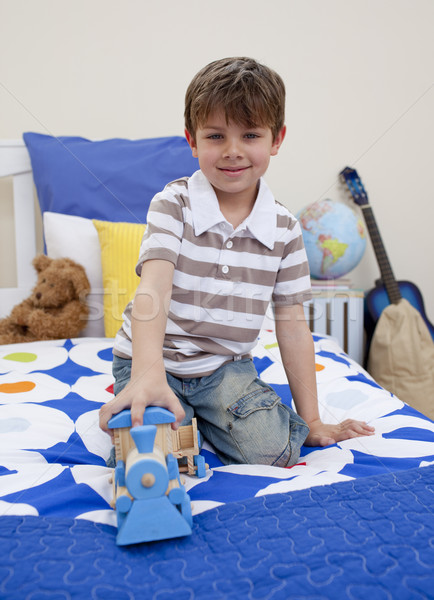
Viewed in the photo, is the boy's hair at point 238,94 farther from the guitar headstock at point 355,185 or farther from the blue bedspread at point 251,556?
the guitar headstock at point 355,185

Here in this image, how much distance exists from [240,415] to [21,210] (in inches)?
51.5

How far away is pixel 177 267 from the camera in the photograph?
2.93 ft

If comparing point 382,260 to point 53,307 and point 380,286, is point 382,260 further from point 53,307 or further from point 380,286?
point 53,307

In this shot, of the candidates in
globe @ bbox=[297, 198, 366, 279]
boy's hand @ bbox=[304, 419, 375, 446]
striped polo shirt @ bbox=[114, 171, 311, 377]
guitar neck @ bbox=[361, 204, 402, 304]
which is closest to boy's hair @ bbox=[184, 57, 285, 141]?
striped polo shirt @ bbox=[114, 171, 311, 377]

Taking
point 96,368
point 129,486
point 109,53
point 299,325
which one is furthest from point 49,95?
point 129,486

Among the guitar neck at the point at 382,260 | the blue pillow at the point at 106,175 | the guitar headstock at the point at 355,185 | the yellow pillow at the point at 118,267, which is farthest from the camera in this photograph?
the guitar headstock at the point at 355,185

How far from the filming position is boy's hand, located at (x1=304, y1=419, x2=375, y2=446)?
87 cm

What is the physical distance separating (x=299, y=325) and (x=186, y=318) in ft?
0.73

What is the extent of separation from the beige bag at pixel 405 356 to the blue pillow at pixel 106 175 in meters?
0.91

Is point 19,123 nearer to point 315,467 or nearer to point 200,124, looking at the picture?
point 200,124

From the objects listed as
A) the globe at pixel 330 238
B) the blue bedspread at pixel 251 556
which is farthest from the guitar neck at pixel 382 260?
the blue bedspread at pixel 251 556

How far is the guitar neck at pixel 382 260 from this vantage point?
1.91m

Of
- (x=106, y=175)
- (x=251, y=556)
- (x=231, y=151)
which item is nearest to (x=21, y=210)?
(x=106, y=175)

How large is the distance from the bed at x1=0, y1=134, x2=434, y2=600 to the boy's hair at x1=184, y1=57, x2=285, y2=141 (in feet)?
1.81
